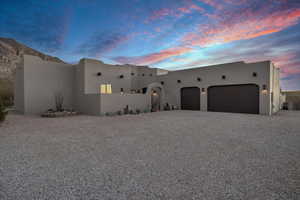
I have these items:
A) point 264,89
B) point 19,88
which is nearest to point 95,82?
point 19,88

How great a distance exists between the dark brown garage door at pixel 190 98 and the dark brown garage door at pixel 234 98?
1.12 meters

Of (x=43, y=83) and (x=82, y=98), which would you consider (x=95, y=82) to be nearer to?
(x=82, y=98)

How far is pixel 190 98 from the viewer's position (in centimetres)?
1414

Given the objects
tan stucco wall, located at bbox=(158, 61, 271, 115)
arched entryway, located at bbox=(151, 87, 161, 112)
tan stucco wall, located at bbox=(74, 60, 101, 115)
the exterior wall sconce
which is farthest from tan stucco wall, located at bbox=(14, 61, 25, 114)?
the exterior wall sconce

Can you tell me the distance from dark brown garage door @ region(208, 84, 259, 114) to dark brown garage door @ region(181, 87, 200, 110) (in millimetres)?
1123

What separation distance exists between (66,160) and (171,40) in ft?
43.2

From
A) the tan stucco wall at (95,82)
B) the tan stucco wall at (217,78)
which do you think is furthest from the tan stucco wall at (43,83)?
the tan stucco wall at (217,78)

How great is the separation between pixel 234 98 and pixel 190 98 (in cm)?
384

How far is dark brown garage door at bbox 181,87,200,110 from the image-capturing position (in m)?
13.8

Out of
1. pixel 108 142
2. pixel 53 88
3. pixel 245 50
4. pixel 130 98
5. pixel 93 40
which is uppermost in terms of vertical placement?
pixel 93 40

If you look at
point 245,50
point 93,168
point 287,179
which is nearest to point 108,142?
point 93,168

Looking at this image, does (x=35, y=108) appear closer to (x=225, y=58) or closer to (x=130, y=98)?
(x=130, y=98)

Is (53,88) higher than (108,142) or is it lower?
higher

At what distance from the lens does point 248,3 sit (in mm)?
8242
